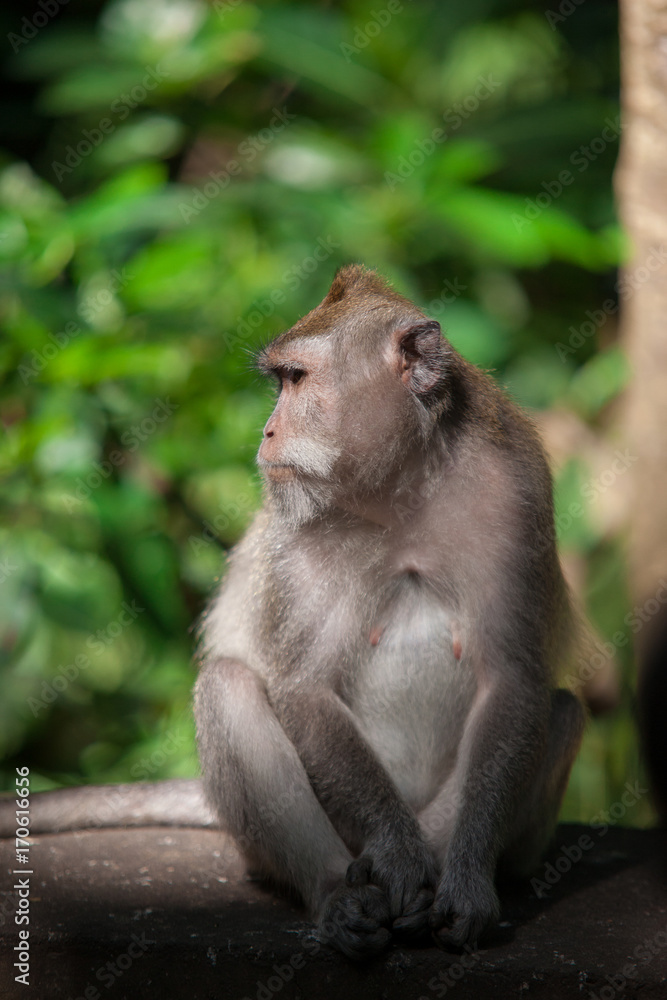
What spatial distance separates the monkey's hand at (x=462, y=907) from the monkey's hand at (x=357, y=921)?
138mm

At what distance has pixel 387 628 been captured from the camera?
2951 millimetres

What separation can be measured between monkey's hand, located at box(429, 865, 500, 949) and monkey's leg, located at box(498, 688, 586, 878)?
34 cm

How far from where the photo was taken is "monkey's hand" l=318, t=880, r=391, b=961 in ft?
8.37

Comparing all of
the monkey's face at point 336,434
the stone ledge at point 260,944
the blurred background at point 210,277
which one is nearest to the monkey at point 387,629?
the monkey's face at point 336,434

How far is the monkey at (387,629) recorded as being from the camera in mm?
2801

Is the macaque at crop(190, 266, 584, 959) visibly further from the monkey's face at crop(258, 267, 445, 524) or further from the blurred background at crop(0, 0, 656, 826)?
the blurred background at crop(0, 0, 656, 826)

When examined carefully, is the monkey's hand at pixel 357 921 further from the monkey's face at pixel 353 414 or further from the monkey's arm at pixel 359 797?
the monkey's face at pixel 353 414

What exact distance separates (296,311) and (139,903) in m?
2.72

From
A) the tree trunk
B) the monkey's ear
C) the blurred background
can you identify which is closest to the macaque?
the monkey's ear

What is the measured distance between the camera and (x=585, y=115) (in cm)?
542

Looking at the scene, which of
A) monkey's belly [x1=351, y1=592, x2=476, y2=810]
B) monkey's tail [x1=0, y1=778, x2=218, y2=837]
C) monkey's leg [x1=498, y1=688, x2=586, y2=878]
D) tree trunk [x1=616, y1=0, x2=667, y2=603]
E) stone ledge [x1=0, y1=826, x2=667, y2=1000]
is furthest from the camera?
tree trunk [x1=616, y1=0, x2=667, y2=603]

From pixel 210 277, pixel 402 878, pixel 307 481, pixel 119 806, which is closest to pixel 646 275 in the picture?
pixel 210 277

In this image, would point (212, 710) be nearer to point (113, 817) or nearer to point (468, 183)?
point (113, 817)

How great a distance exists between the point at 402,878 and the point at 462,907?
17 centimetres
